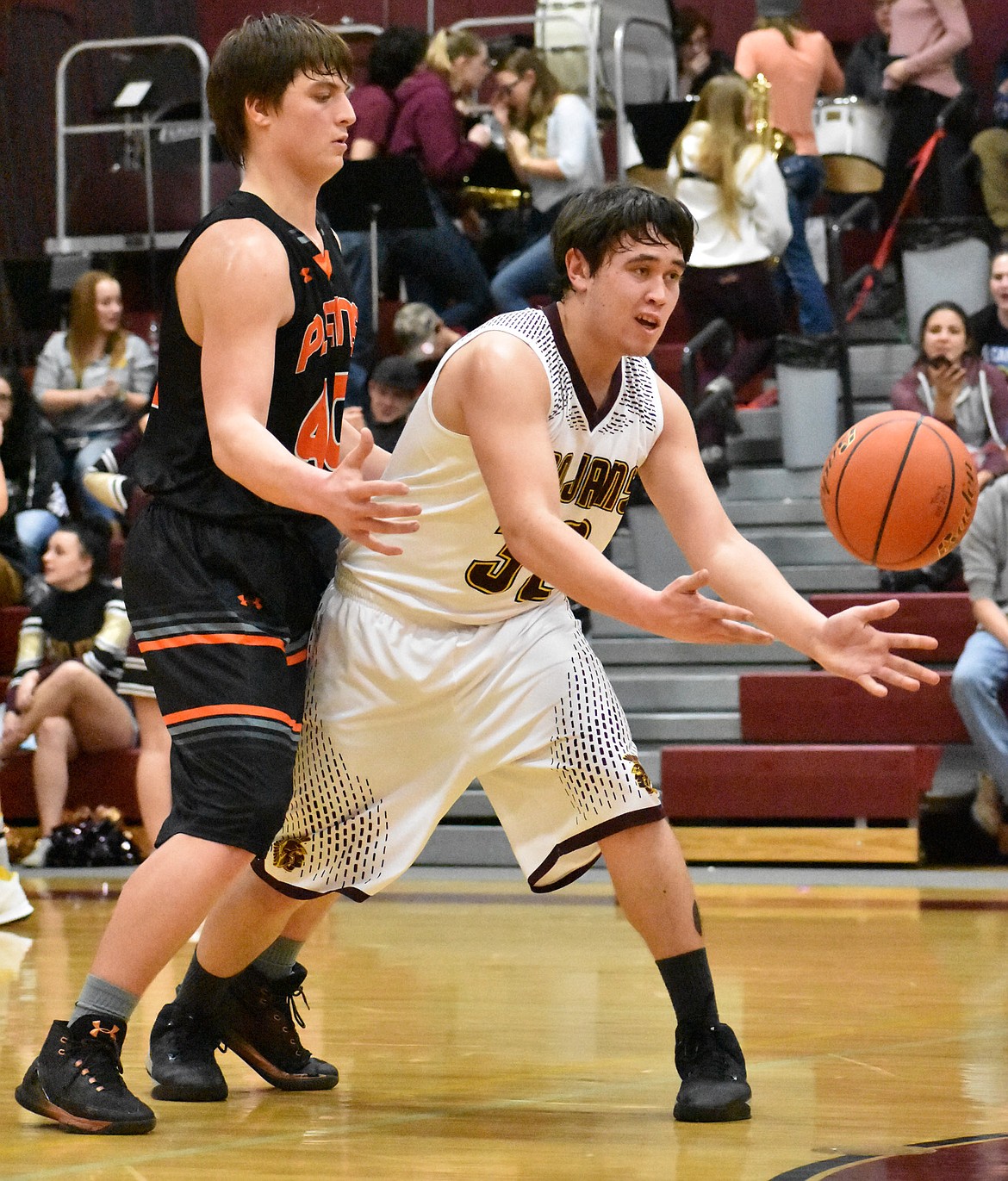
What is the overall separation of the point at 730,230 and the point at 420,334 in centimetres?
151

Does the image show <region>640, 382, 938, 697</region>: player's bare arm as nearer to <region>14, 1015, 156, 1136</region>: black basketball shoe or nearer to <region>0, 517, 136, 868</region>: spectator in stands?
<region>14, 1015, 156, 1136</region>: black basketball shoe

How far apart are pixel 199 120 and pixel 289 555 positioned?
8185 mm

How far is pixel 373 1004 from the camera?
13.3 ft

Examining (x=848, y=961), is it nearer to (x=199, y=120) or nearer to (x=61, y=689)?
(x=61, y=689)

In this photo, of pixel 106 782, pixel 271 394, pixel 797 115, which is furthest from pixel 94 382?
pixel 271 394

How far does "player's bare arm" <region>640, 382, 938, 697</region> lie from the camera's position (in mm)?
2574

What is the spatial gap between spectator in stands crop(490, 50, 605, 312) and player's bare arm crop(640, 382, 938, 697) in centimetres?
528

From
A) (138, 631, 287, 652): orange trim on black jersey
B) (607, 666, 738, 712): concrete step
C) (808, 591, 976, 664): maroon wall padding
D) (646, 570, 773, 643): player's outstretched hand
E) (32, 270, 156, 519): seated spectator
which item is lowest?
(607, 666, 738, 712): concrete step

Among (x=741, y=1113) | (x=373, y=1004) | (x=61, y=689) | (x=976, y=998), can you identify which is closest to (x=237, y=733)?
(x=741, y=1113)

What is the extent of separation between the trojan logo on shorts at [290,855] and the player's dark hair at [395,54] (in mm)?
6747

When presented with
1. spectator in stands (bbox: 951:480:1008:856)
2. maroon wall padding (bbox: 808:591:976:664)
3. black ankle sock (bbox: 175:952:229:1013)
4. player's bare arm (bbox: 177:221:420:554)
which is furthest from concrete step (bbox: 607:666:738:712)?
player's bare arm (bbox: 177:221:420:554)

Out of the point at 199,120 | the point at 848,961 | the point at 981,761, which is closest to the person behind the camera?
the point at 848,961

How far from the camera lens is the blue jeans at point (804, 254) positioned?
8.43m

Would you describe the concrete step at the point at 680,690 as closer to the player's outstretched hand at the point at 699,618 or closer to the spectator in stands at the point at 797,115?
the spectator in stands at the point at 797,115
